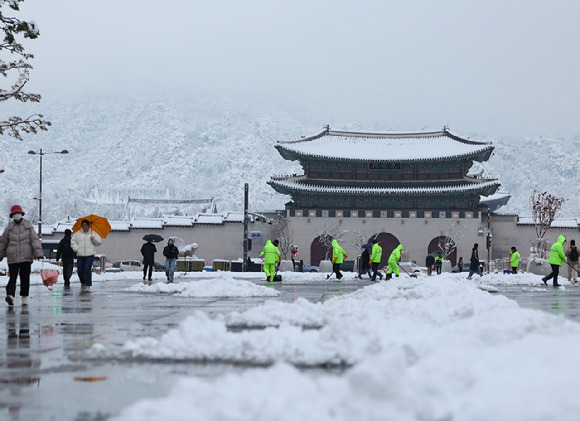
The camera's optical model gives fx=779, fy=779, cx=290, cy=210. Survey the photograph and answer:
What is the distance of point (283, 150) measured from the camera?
57.7 metres

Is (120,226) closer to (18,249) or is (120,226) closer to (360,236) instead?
(360,236)

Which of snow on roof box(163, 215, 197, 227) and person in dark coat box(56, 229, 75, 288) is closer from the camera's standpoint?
person in dark coat box(56, 229, 75, 288)

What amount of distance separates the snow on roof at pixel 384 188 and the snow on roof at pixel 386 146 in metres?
2.23

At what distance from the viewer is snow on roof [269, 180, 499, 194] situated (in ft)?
185

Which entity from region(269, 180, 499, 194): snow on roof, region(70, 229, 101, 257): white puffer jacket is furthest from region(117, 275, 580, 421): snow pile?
region(269, 180, 499, 194): snow on roof

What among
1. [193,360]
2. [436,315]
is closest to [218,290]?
[436,315]

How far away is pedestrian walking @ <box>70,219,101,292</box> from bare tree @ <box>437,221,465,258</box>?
44168mm

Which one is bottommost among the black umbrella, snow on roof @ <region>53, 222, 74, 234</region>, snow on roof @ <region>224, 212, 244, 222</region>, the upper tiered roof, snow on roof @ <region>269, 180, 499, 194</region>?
the black umbrella

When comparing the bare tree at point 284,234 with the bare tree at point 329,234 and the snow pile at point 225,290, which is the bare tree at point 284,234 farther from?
the snow pile at point 225,290

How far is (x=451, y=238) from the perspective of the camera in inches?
2254

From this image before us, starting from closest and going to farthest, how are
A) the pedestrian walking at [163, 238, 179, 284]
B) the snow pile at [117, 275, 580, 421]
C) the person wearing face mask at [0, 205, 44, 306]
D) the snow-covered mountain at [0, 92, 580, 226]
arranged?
the snow pile at [117, 275, 580, 421] < the person wearing face mask at [0, 205, 44, 306] < the pedestrian walking at [163, 238, 179, 284] < the snow-covered mountain at [0, 92, 580, 226]

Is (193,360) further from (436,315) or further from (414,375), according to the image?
(436,315)

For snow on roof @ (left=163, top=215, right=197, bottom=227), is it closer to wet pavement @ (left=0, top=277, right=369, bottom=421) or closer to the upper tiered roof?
the upper tiered roof

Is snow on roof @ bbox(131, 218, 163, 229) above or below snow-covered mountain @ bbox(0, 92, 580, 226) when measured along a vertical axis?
below
